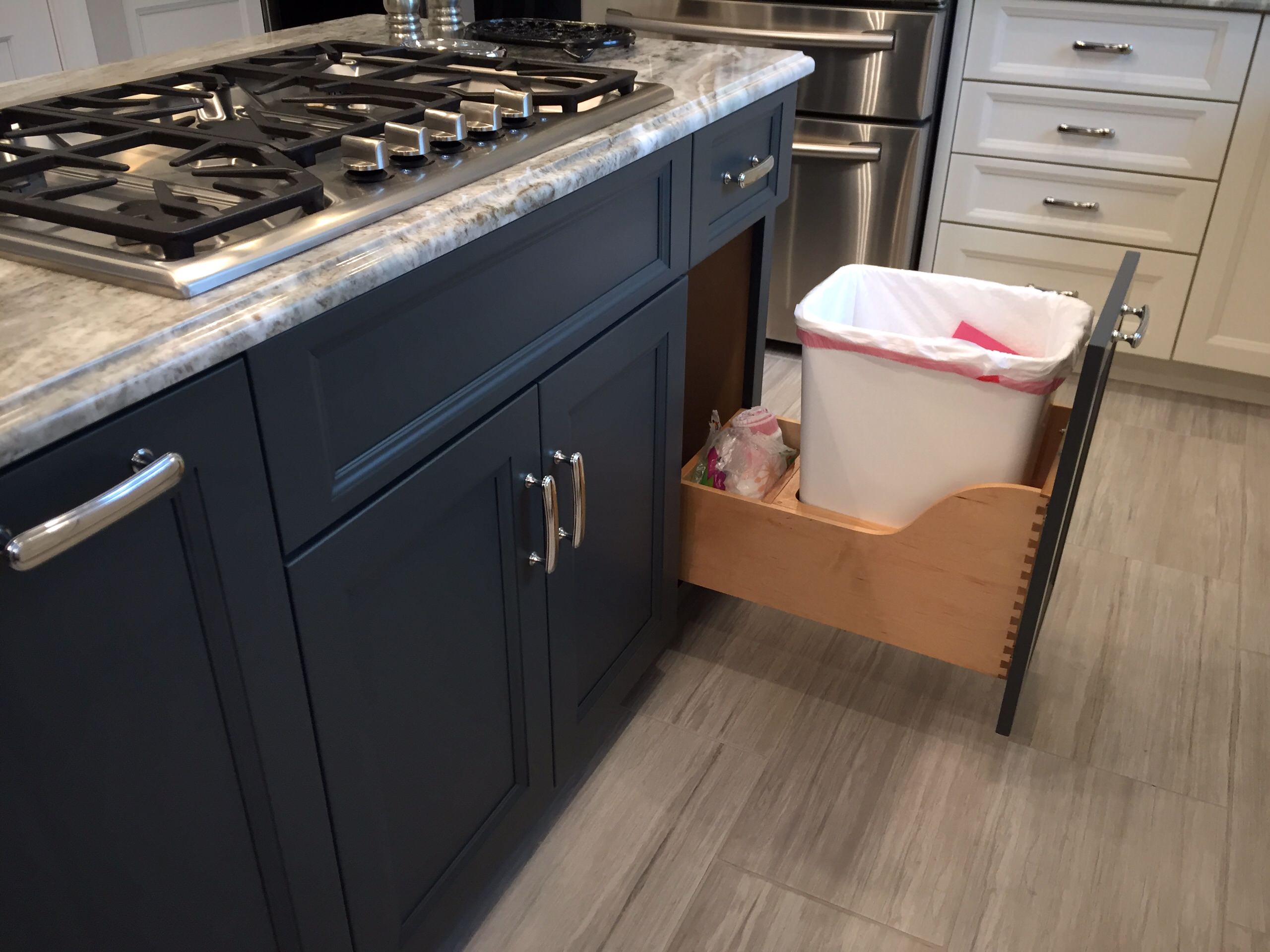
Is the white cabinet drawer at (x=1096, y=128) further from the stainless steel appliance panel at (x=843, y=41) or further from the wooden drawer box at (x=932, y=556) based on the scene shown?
the wooden drawer box at (x=932, y=556)

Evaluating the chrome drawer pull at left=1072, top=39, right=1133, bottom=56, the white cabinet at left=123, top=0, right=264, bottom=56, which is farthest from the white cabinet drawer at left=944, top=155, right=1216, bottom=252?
the white cabinet at left=123, top=0, right=264, bottom=56

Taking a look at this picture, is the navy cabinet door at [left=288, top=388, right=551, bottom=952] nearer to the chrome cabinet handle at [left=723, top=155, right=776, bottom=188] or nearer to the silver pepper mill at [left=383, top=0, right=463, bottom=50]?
the chrome cabinet handle at [left=723, top=155, right=776, bottom=188]

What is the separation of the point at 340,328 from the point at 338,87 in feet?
1.53

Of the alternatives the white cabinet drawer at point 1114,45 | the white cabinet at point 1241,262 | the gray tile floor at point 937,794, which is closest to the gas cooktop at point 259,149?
the gray tile floor at point 937,794

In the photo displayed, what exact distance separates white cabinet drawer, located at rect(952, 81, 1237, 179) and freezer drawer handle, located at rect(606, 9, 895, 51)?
252 mm

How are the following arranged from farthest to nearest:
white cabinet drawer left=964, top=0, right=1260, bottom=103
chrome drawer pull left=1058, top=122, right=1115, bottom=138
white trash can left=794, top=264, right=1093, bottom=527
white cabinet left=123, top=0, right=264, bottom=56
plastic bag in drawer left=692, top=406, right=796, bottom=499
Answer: white cabinet left=123, top=0, right=264, bottom=56 < chrome drawer pull left=1058, top=122, right=1115, bottom=138 < white cabinet drawer left=964, top=0, right=1260, bottom=103 < plastic bag in drawer left=692, top=406, right=796, bottom=499 < white trash can left=794, top=264, right=1093, bottom=527

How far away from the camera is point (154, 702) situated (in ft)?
2.23

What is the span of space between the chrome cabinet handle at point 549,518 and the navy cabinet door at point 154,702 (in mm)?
333

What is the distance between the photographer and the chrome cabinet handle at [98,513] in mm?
539

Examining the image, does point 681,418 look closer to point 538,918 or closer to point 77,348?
point 538,918

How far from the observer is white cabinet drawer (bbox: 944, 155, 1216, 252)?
227cm

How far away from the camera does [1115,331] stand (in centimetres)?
127

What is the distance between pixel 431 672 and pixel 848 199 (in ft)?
6.06

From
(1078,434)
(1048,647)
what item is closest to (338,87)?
(1078,434)
